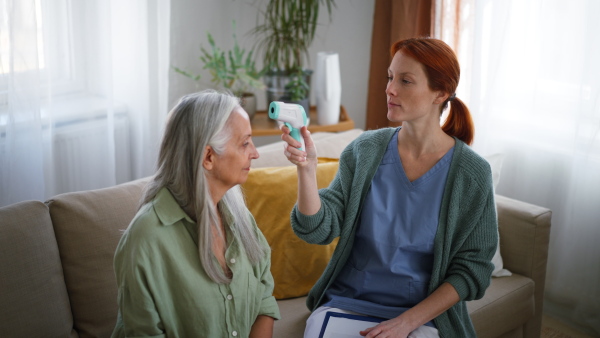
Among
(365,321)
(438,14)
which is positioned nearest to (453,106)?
(365,321)

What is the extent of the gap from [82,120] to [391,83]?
1.34 metres

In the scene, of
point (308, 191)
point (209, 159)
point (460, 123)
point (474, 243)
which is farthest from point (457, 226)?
point (209, 159)

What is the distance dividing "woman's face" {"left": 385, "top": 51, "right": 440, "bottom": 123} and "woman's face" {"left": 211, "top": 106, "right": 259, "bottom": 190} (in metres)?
0.46

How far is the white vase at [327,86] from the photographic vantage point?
2990 mm

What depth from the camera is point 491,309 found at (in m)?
2.15

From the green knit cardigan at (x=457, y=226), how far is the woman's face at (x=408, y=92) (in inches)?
6.3

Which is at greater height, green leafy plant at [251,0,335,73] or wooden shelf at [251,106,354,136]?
green leafy plant at [251,0,335,73]

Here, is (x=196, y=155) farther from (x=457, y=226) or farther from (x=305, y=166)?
(x=457, y=226)

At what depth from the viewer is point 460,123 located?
1899mm

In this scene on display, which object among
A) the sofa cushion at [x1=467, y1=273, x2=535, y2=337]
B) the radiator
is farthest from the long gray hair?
the radiator

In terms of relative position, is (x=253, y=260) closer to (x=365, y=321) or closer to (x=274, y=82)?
(x=365, y=321)

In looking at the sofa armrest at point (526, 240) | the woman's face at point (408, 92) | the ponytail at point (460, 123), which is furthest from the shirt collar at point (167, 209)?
the sofa armrest at point (526, 240)

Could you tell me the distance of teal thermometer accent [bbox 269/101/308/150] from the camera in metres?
A: 1.53

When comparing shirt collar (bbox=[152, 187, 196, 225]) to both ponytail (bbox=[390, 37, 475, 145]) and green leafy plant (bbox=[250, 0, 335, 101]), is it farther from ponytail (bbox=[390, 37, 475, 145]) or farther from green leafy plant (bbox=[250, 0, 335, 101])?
green leafy plant (bbox=[250, 0, 335, 101])
